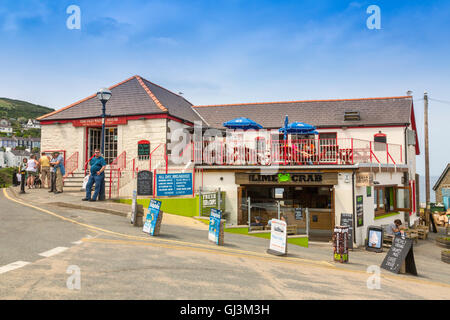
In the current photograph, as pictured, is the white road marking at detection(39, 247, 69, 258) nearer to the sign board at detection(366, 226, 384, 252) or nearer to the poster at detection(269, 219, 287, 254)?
the poster at detection(269, 219, 287, 254)

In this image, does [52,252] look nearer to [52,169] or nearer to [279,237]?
[279,237]

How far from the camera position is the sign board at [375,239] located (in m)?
13.3

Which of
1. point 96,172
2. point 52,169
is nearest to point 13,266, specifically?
point 96,172

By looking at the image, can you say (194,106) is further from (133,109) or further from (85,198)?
(85,198)

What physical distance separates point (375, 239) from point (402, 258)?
17.0 ft

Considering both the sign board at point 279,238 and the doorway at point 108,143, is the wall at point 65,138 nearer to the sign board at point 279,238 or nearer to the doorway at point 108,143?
the doorway at point 108,143

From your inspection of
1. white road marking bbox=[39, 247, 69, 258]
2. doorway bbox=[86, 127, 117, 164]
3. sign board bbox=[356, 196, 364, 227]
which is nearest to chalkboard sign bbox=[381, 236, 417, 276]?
sign board bbox=[356, 196, 364, 227]

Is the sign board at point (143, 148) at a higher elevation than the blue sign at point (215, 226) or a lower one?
higher

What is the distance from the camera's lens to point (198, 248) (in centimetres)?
804

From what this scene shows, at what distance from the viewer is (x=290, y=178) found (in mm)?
14617

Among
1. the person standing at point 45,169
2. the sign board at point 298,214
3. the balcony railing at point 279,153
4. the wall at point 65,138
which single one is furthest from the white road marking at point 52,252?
the wall at point 65,138

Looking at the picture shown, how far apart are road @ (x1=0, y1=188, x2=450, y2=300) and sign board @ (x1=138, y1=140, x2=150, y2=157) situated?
8578 mm

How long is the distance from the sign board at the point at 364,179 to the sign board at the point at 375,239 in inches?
78.8
